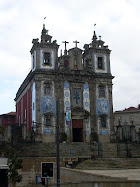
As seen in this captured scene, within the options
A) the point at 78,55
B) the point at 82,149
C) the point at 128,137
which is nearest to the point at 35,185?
the point at 82,149

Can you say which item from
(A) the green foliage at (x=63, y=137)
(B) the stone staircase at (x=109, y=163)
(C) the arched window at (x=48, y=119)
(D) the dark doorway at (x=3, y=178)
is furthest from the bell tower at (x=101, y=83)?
(D) the dark doorway at (x=3, y=178)

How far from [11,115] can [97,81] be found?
23738 millimetres

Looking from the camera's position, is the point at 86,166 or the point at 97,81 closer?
the point at 86,166

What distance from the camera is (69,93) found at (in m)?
39.2

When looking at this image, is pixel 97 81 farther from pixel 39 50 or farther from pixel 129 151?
pixel 129 151

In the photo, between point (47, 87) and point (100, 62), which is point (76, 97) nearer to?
point (47, 87)

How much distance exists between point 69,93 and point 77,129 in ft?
15.9

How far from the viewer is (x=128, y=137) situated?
40219mm

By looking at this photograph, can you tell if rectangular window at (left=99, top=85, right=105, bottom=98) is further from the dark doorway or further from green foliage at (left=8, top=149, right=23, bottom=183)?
green foliage at (left=8, top=149, right=23, bottom=183)

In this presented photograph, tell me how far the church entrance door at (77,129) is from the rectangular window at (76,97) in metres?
2.25

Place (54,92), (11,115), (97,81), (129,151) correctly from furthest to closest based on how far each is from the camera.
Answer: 1. (11,115)
2. (97,81)
3. (54,92)
4. (129,151)

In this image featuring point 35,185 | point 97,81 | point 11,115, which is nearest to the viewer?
point 35,185

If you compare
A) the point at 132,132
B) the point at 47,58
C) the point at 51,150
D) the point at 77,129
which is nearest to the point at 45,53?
the point at 47,58

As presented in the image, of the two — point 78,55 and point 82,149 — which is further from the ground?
point 78,55
